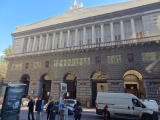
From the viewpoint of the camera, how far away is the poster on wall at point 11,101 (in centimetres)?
625

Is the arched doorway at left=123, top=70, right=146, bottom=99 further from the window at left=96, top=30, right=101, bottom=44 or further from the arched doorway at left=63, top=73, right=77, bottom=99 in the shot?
the arched doorway at left=63, top=73, right=77, bottom=99

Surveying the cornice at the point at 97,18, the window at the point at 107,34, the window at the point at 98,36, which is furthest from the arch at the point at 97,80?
the cornice at the point at 97,18

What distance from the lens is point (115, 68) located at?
2128 centimetres

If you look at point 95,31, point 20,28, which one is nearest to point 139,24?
point 95,31

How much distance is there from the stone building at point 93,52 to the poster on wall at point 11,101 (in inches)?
621

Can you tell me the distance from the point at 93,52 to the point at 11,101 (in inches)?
725

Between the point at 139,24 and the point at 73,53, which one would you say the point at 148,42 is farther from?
the point at 73,53

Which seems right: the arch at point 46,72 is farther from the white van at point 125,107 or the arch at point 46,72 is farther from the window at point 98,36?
the white van at point 125,107

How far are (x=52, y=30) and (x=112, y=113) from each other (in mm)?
23446

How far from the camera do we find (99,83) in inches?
971

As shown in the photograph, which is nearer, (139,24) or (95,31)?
(139,24)

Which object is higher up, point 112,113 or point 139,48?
point 139,48

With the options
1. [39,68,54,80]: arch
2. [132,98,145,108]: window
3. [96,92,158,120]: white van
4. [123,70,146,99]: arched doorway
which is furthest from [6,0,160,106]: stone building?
[132,98,145,108]: window

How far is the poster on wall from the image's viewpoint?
20.5 feet
